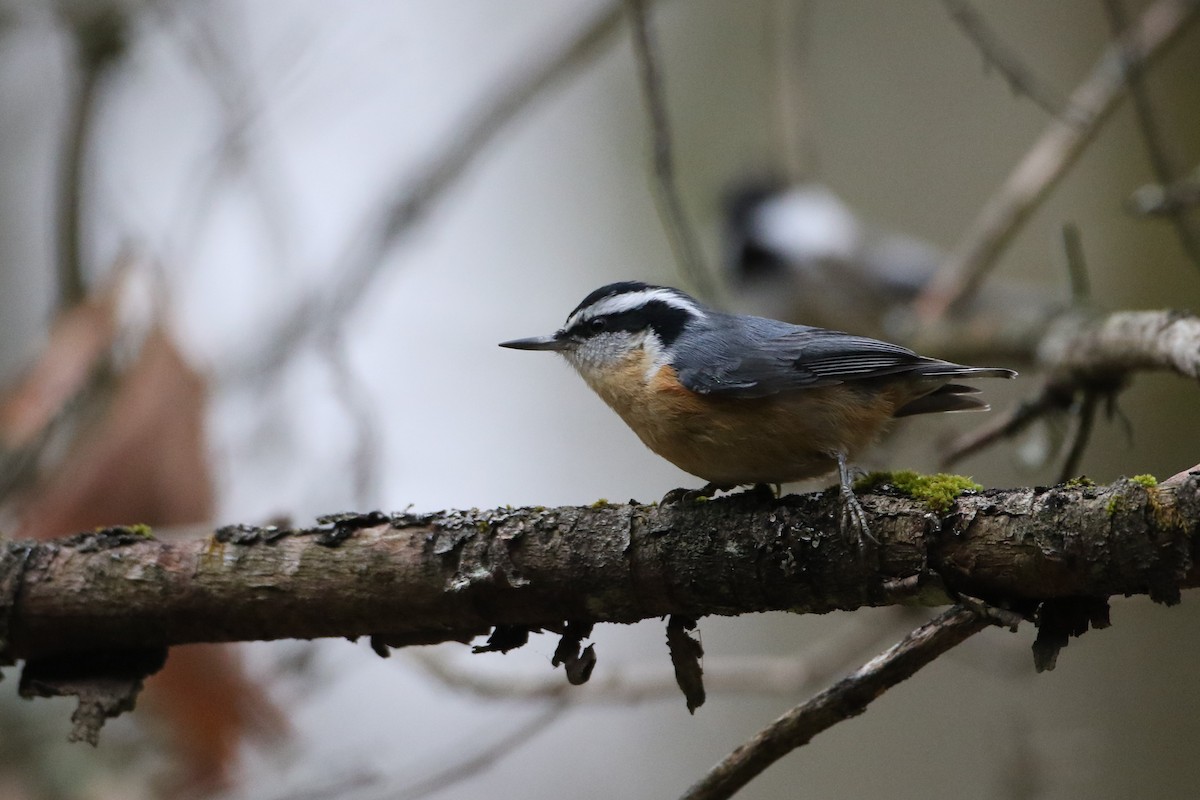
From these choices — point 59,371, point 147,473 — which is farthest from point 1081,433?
point 59,371

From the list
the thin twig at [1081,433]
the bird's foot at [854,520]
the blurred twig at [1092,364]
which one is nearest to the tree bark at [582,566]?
the bird's foot at [854,520]

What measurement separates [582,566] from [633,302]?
1034mm

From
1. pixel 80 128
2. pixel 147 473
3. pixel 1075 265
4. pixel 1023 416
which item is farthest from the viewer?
pixel 80 128

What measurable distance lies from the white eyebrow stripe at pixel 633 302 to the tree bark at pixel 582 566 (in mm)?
849

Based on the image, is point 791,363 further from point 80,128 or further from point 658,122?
point 80,128

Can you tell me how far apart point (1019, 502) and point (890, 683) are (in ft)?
1.16

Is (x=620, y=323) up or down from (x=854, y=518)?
up

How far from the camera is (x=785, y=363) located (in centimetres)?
230

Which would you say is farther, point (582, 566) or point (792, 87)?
point (792, 87)

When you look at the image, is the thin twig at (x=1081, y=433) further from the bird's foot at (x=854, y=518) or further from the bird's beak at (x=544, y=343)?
the bird's beak at (x=544, y=343)

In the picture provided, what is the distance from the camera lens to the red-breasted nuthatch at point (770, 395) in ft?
7.34

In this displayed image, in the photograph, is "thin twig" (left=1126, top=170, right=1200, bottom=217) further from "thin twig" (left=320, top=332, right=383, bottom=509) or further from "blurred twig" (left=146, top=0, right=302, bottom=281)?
"blurred twig" (left=146, top=0, right=302, bottom=281)

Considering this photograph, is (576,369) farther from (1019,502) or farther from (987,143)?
(987,143)

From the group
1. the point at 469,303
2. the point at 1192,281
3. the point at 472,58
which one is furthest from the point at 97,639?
the point at 1192,281
